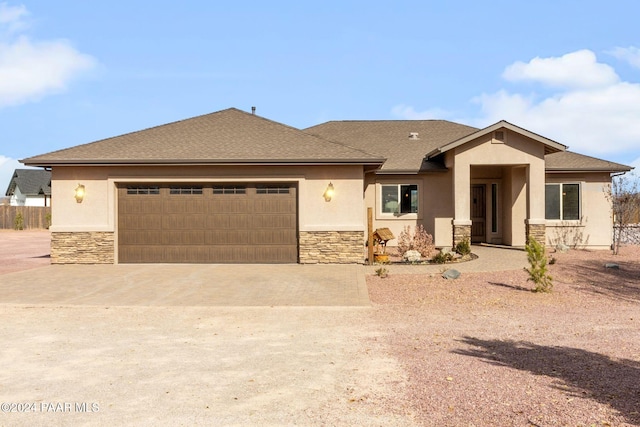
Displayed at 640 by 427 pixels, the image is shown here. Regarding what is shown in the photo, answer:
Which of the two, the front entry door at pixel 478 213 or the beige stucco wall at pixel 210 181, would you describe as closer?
the beige stucco wall at pixel 210 181

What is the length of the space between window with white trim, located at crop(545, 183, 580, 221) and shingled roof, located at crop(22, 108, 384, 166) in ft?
29.5

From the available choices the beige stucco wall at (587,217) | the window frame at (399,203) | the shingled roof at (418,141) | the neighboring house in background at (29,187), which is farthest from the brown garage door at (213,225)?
the neighboring house in background at (29,187)

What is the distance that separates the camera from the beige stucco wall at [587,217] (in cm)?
2098

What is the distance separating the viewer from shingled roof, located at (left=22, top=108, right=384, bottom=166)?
1642 cm

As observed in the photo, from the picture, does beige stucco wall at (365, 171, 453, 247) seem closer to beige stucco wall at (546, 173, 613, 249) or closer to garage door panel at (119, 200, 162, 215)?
beige stucco wall at (546, 173, 613, 249)

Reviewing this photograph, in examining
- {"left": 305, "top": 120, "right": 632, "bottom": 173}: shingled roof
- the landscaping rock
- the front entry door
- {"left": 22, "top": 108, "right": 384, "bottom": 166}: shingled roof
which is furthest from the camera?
the front entry door

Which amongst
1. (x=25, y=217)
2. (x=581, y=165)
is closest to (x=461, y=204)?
(x=581, y=165)

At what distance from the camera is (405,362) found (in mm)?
6473

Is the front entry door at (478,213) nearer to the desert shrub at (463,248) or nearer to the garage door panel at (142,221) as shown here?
the desert shrub at (463,248)

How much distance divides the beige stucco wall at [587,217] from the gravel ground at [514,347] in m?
7.73

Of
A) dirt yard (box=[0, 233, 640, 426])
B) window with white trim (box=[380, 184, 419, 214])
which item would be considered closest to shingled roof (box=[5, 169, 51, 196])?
window with white trim (box=[380, 184, 419, 214])

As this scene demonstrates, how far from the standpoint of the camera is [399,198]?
69.4 feet

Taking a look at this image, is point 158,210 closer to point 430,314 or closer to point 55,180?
point 55,180

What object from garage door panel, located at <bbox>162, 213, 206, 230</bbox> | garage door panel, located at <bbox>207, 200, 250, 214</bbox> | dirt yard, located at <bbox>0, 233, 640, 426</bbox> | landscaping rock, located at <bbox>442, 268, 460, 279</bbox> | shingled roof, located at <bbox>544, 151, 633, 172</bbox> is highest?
shingled roof, located at <bbox>544, 151, 633, 172</bbox>
